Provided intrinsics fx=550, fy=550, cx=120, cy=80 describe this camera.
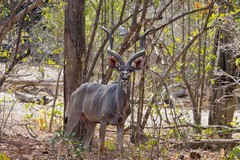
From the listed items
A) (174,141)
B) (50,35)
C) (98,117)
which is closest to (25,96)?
(50,35)

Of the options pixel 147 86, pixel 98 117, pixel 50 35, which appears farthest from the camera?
pixel 50 35

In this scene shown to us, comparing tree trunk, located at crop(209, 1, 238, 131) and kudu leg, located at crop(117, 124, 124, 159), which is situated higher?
tree trunk, located at crop(209, 1, 238, 131)

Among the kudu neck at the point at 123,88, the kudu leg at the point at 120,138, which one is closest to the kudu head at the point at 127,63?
the kudu neck at the point at 123,88

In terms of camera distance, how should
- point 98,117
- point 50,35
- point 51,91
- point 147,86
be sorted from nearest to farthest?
point 98,117
point 147,86
point 50,35
point 51,91

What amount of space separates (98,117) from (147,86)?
1046 mm

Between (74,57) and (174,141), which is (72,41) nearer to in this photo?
(74,57)

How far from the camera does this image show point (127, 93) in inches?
293

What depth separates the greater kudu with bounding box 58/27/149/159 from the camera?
713 centimetres

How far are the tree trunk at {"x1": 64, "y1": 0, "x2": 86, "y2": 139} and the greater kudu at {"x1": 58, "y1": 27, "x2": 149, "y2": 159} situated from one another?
2.14ft

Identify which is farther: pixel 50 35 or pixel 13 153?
pixel 50 35

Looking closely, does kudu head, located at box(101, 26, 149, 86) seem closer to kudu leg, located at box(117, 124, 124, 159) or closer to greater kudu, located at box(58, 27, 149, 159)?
greater kudu, located at box(58, 27, 149, 159)

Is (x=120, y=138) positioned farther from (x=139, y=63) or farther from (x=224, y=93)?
(x=224, y=93)

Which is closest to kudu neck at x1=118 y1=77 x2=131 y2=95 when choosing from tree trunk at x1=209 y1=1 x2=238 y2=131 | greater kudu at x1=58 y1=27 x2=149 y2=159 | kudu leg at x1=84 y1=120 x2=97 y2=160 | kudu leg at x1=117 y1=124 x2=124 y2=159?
greater kudu at x1=58 y1=27 x2=149 y2=159

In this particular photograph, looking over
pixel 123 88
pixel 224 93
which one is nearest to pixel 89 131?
pixel 123 88
